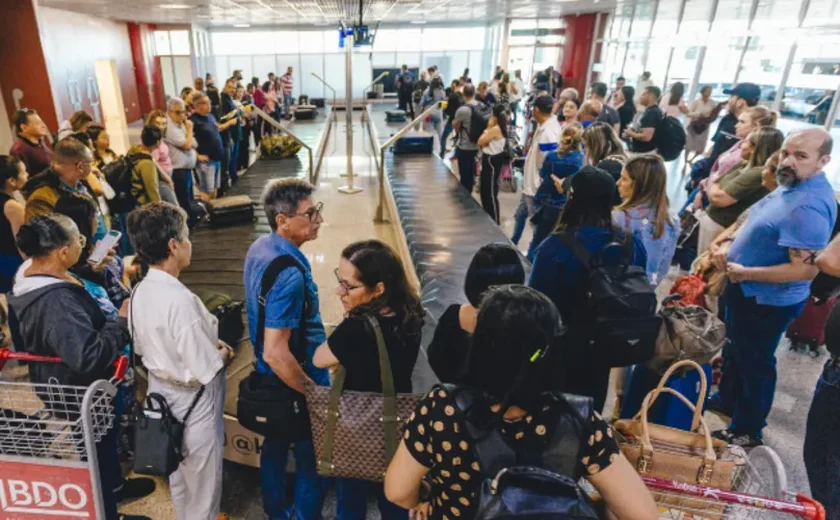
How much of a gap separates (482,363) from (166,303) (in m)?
1.19

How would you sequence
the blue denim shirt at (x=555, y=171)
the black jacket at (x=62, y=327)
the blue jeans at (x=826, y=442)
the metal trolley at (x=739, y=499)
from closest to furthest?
the metal trolley at (x=739, y=499), the black jacket at (x=62, y=327), the blue jeans at (x=826, y=442), the blue denim shirt at (x=555, y=171)

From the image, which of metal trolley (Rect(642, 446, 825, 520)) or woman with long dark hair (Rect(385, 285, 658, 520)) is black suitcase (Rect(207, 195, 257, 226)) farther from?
metal trolley (Rect(642, 446, 825, 520))

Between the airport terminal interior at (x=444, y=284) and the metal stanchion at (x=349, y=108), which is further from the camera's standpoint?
the metal stanchion at (x=349, y=108)

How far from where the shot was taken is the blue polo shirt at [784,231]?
7.41 ft

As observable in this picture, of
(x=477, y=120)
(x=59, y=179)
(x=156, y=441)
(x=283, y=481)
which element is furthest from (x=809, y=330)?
(x=59, y=179)

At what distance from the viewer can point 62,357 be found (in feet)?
5.73

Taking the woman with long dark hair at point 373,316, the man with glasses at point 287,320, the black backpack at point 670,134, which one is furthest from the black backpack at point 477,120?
the woman with long dark hair at point 373,316

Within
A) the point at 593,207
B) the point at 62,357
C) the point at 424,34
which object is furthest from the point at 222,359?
the point at 424,34

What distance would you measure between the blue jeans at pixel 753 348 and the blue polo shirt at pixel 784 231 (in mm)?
69

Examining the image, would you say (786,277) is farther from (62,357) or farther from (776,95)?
(776,95)

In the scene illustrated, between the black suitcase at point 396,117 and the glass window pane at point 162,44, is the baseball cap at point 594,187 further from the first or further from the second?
the glass window pane at point 162,44

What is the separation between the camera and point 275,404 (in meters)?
1.82

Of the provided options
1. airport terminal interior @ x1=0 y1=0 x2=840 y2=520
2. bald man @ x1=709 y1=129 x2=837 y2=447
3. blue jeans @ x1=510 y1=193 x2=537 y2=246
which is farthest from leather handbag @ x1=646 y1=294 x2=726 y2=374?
blue jeans @ x1=510 y1=193 x2=537 y2=246

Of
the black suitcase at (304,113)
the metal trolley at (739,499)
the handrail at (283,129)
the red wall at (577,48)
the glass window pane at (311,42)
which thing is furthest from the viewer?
the glass window pane at (311,42)
